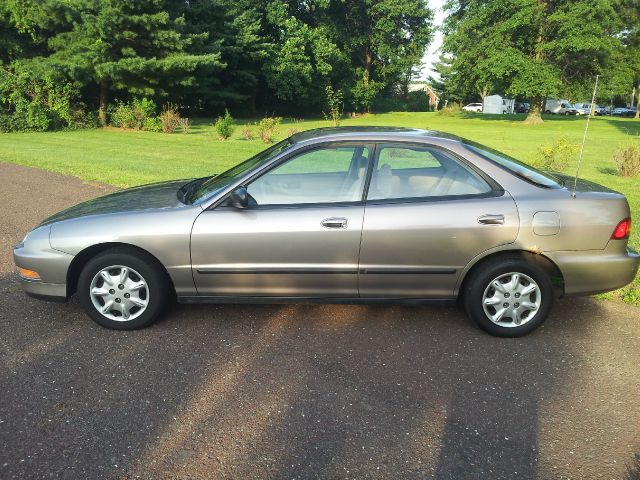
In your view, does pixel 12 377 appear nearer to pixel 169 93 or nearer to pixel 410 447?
pixel 410 447

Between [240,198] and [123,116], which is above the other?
[240,198]

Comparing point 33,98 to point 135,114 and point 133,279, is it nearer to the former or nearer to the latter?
point 135,114

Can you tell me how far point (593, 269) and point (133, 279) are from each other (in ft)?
11.3

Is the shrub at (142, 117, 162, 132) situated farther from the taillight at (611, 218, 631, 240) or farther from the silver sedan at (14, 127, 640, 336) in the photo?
the taillight at (611, 218, 631, 240)

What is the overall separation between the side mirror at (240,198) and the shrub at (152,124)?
90.2ft

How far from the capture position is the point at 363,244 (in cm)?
390

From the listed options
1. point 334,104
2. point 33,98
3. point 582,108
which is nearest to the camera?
point 33,98

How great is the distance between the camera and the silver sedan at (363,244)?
12.8 feet

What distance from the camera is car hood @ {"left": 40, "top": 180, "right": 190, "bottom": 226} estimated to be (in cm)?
420

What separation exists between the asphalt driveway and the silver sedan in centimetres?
30

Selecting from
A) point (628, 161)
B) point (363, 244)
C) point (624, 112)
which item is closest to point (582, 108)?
point (624, 112)

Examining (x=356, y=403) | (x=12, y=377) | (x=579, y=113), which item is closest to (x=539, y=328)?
(x=356, y=403)

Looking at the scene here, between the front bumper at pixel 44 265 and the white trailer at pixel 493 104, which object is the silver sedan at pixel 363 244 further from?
the white trailer at pixel 493 104

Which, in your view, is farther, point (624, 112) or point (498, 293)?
point (624, 112)
